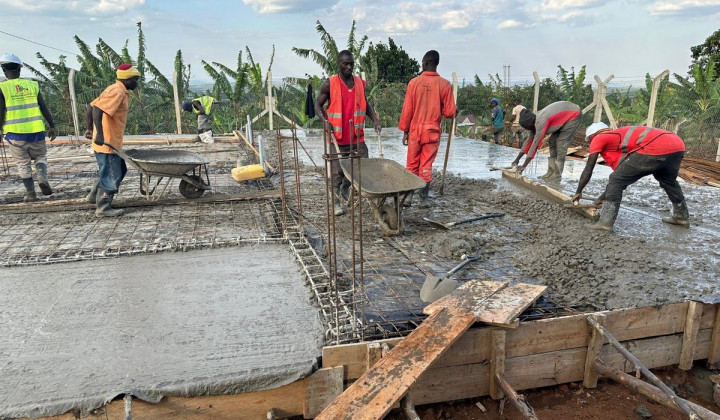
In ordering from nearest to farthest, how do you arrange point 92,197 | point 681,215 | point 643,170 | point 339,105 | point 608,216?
point 643,170 → point 608,216 → point 681,215 → point 339,105 → point 92,197

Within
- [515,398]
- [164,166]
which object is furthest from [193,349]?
[164,166]

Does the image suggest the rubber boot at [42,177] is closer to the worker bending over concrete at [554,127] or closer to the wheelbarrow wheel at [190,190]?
the wheelbarrow wheel at [190,190]

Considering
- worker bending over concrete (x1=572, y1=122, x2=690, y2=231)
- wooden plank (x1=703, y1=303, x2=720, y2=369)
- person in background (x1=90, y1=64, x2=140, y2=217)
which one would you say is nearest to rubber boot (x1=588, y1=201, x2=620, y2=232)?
worker bending over concrete (x1=572, y1=122, x2=690, y2=231)

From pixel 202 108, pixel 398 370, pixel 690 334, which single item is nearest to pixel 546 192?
pixel 690 334

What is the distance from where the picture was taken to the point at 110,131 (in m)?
4.55

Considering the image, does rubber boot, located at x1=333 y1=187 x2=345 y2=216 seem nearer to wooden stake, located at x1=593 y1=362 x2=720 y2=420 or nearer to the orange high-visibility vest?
the orange high-visibility vest

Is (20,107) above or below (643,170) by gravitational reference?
above

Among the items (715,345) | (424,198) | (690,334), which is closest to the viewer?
(690,334)

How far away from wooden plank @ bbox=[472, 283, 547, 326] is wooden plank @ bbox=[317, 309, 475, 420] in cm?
11

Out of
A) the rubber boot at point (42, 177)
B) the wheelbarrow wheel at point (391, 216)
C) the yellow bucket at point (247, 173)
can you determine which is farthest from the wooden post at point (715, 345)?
the rubber boot at point (42, 177)

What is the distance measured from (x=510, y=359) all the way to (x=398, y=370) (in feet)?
2.69

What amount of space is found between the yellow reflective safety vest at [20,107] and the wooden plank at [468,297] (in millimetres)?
4733

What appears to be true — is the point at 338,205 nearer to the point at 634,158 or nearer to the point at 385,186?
the point at 385,186

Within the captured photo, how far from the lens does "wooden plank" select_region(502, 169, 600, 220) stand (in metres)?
4.50
